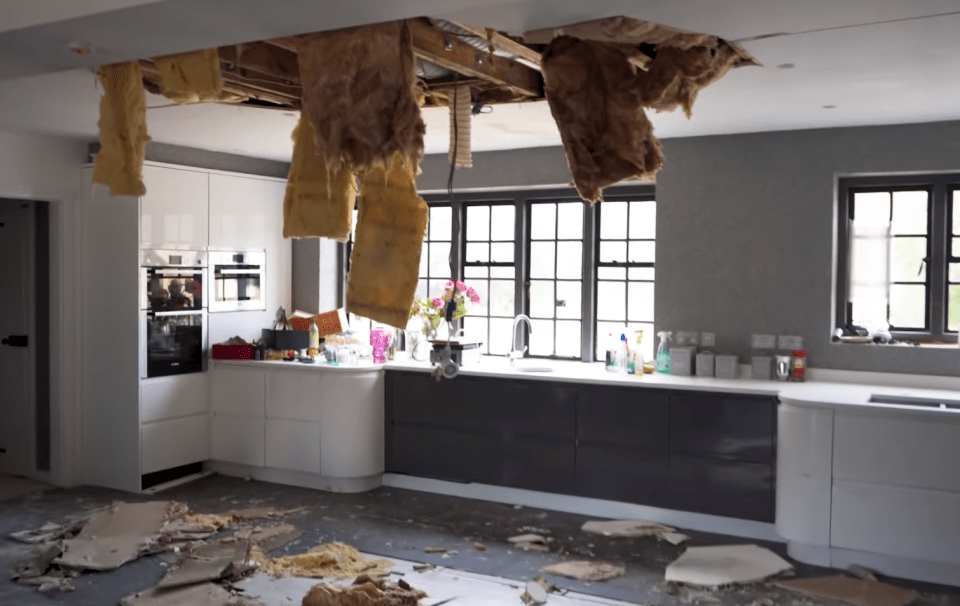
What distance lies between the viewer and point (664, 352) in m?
5.63

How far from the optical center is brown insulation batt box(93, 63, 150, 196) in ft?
9.33

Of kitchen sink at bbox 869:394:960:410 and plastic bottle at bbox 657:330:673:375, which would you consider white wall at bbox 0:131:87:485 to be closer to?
plastic bottle at bbox 657:330:673:375

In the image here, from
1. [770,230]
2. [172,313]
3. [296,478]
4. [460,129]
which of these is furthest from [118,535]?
[770,230]

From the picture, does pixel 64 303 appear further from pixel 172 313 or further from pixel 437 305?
pixel 437 305

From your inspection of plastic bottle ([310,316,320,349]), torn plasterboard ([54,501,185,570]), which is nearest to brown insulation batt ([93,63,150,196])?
torn plasterboard ([54,501,185,570])

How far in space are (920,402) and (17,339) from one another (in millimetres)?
5865

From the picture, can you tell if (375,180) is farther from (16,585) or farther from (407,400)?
(407,400)

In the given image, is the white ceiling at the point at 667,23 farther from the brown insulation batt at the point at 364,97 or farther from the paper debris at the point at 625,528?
the paper debris at the point at 625,528

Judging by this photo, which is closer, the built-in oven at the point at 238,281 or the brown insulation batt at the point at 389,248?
the brown insulation batt at the point at 389,248

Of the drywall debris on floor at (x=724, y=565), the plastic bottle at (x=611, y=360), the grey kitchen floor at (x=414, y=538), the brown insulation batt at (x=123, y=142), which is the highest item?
the brown insulation batt at (x=123, y=142)

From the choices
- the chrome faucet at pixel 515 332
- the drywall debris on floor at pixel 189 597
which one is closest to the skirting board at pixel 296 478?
the chrome faucet at pixel 515 332

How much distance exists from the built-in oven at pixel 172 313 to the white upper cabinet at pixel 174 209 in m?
0.09

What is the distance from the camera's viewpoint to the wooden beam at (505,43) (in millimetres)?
3051

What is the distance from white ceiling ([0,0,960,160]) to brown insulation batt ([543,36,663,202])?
0.15 metres
